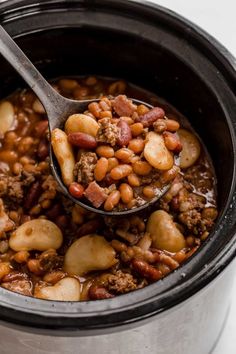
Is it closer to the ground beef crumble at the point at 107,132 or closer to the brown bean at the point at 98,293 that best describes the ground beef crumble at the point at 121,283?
the brown bean at the point at 98,293

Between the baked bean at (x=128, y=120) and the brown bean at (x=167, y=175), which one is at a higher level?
the baked bean at (x=128, y=120)

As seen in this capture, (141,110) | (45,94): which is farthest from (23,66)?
(141,110)

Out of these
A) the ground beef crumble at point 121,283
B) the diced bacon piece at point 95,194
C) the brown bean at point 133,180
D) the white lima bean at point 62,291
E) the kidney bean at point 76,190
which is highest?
the brown bean at point 133,180

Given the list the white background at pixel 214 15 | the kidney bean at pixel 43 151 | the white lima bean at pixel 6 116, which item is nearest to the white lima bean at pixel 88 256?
the kidney bean at pixel 43 151

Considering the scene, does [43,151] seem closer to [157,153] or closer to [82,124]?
[82,124]

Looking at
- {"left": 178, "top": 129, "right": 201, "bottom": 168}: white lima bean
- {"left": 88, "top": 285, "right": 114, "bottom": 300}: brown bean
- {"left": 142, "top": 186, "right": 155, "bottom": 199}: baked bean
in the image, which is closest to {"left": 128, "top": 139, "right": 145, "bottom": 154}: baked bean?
{"left": 142, "top": 186, "right": 155, "bottom": 199}: baked bean

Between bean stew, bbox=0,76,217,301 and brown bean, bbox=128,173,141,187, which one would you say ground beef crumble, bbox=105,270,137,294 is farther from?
brown bean, bbox=128,173,141,187
